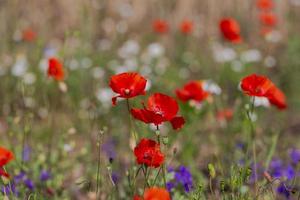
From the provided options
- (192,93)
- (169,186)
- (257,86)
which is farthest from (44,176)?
(257,86)

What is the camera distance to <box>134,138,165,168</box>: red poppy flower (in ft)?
6.53

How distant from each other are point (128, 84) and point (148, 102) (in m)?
0.10

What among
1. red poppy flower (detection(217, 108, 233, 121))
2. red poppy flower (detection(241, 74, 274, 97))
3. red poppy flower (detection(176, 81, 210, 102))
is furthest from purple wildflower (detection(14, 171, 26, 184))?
red poppy flower (detection(217, 108, 233, 121))

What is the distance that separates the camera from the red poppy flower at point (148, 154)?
1.99m

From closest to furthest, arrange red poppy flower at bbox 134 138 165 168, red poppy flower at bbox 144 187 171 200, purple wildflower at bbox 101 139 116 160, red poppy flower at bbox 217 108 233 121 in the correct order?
red poppy flower at bbox 144 187 171 200 → red poppy flower at bbox 134 138 165 168 → purple wildflower at bbox 101 139 116 160 → red poppy flower at bbox 217 108 233 121

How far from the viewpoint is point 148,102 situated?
2154 millimetres

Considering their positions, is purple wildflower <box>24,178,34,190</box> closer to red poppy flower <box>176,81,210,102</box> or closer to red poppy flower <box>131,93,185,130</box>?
red poppy flower <box>176,81,210,102</box>

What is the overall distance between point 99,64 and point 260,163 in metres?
2.38

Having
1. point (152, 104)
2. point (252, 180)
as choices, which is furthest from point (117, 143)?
point (152, 104)

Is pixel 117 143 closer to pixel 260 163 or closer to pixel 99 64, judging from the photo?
pixel 260 163

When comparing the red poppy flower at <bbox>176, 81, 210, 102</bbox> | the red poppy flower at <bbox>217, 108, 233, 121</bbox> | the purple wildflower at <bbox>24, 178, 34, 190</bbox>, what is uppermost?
the red poppy flower at <bbox>176, 81, 210, 102</bbox>

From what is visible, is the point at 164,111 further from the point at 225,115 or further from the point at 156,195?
the point at 225,115

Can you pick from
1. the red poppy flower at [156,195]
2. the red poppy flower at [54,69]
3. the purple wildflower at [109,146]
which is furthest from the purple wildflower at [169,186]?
the purple wildflower at [109,146]

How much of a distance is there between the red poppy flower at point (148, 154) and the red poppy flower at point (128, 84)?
176 mm
